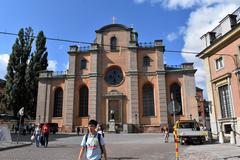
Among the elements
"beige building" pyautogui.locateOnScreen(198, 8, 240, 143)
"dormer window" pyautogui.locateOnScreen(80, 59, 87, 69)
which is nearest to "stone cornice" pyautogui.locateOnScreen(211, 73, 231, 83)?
"beige building" pyautogui.locateOnScreen(198, 8, 240, 143)

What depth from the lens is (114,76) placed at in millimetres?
43688

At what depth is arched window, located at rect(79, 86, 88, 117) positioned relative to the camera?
42844 millimetres

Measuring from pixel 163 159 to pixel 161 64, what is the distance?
32.2 metres

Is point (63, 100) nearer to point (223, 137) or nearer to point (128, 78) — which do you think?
point (128, 78)

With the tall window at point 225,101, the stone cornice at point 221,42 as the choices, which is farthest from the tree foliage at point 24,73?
the tall window at point 225,101

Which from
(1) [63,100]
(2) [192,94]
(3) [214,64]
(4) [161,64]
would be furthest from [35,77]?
(3) [214,64]

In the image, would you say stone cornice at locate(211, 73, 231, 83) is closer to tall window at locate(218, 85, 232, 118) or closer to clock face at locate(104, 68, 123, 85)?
tall window at locate(218, 85, 232, 118)

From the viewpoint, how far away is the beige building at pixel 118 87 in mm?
40062

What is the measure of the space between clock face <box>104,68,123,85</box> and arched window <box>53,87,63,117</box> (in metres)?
9.35

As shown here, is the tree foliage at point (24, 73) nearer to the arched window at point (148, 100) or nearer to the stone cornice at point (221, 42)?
the arched window at point (148, 100)

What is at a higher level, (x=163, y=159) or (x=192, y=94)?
(x=192, y=94)

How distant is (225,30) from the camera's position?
760 inches

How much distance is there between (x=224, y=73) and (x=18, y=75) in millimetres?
35598

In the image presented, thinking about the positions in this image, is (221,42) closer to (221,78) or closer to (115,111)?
(221,78)
